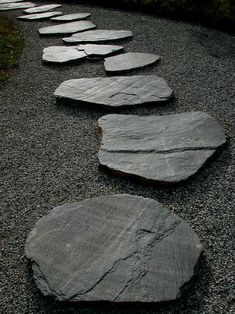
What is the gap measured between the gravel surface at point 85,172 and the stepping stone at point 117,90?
11 centimetres

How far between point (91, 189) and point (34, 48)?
3.70 m

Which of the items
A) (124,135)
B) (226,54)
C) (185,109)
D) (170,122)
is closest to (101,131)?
(124,135)

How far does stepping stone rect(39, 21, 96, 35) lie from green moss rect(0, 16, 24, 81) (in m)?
0.44

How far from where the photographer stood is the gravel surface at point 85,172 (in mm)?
1845

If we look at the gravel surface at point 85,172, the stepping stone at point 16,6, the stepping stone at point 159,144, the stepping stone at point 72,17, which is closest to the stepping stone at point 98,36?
the gravel surface at point 85,172

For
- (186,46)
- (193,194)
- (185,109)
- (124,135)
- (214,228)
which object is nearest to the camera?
(214,228)

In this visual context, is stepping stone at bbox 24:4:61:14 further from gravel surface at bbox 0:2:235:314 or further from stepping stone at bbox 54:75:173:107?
stepping stone at bbox 54:75:173:107

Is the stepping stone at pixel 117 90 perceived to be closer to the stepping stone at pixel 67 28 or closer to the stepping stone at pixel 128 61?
the stepping stone at pixel 128 61

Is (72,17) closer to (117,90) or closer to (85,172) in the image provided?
(117,90)

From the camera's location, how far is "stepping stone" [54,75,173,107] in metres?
3.65

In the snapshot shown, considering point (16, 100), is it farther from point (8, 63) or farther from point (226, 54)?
point (226, 54)

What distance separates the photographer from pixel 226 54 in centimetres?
525

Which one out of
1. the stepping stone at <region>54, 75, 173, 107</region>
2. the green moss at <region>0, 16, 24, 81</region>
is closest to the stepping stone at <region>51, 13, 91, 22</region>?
the green moss at <region>0, 16, 24, 81</region>

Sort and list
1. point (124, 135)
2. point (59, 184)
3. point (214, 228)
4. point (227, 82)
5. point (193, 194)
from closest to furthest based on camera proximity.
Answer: point (214, 228), point (193, 194), point (59, 184), point (124, 135), point (227, 82)
